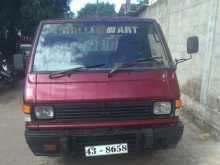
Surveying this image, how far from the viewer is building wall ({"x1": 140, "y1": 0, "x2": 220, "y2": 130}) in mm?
6793

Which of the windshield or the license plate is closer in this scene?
the license plate

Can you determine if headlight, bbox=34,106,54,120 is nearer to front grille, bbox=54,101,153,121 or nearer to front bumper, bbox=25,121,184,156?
front grille, bbox=54,101,153,121

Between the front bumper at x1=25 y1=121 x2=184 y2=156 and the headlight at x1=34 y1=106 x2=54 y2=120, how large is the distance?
18 cm

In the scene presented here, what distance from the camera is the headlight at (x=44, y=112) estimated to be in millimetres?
4504

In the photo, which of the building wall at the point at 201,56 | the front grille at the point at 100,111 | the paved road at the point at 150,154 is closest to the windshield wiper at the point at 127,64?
the front grille at the point at 100,111

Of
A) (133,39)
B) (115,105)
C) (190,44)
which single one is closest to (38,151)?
(115,105)

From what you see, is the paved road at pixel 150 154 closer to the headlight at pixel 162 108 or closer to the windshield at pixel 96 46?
the headlight at pixel 162 108

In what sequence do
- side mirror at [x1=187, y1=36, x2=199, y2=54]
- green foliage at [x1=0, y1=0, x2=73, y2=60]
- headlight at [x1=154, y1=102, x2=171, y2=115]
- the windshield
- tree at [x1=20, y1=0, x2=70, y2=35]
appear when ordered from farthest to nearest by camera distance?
1. tree at [x1=20, y1=0, x2=70, y2=35]
2. green foliage at [x1=0, y1=0, x2=73, y2=60]
3. side mirror at [x1=187, y1=36, x2=199, y2=54]
4. the windshield
5. headlight at [x1=154, y1=102, x2=171, y2=115]

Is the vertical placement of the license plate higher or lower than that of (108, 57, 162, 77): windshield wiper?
lower

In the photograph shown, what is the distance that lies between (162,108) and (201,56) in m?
3.45

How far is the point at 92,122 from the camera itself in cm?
448

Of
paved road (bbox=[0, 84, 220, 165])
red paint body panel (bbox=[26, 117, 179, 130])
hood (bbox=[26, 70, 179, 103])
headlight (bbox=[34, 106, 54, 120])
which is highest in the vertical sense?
hood (bbox=[26, 70, 179, 103])

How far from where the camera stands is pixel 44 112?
4.52 meters

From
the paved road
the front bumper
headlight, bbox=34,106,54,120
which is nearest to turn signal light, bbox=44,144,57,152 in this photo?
the front bumper
